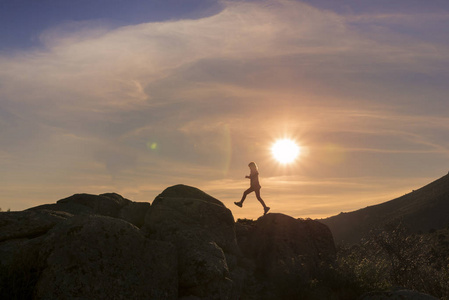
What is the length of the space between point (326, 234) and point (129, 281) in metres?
11.7

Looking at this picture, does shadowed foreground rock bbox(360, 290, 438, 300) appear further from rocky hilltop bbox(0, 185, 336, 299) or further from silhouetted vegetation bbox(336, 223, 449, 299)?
rocky hilltop bbox(0, 185, 336, 299)

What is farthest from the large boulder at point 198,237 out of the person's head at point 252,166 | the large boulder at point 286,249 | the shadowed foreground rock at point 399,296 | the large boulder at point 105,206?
the shadowed foreground rock at point 399,296

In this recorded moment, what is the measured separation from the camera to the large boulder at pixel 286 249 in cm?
1529

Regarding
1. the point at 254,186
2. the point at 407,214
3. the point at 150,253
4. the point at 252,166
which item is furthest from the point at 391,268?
the point at 407,214

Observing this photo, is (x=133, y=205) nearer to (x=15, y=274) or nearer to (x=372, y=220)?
(x=15, y=274)

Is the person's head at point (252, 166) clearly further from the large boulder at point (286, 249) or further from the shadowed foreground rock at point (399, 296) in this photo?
the shadowed foreground rock at point (399, 296)

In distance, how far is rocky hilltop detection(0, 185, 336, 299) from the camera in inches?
367

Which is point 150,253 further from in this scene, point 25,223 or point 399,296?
point 399,296

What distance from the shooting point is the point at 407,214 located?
85.8m

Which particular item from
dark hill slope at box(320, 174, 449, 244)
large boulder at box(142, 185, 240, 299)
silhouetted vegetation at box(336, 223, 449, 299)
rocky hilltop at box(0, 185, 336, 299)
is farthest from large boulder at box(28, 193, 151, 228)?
dark hill slope at box(320, 174, 449, 244)

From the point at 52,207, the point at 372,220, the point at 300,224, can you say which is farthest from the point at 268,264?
the point at 372,220

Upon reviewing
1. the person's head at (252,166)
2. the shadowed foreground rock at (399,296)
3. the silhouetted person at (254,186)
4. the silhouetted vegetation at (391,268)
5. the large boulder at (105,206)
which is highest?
the person's head at (252,166)

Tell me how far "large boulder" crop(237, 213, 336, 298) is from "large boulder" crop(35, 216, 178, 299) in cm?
586

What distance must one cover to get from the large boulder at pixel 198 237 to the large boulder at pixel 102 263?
0.76m
